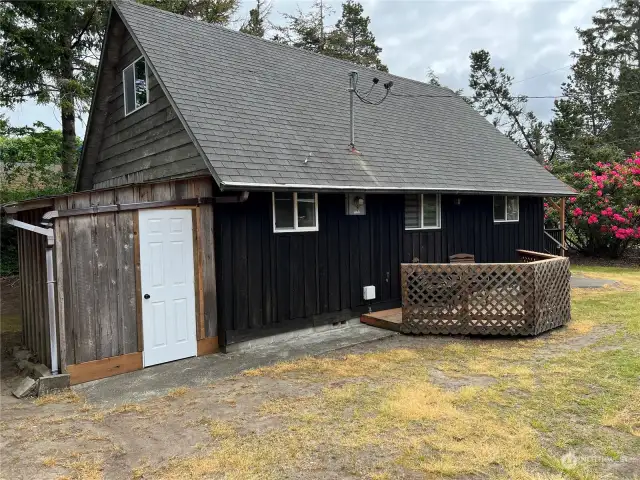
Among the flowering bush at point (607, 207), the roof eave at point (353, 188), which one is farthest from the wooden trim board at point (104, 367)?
the flowering bush at point (607, 207)

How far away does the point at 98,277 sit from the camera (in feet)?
18.9

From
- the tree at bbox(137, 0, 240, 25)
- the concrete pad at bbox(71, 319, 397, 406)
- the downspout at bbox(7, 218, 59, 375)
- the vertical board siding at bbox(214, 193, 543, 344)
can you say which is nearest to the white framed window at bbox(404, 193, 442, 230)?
the vertical board siding at bbox(214, 193, 543, 344)

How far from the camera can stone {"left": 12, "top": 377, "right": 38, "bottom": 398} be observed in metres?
5.23

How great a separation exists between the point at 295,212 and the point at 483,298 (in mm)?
3451

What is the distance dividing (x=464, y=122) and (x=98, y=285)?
12085 mm

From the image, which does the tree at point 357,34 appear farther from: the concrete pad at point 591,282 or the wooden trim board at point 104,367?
the wooden trim board at point 104,367

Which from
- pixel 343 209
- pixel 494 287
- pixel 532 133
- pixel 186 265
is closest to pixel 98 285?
pixel 186 265

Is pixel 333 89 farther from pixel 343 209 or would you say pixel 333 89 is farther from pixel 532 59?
pixel 532 59

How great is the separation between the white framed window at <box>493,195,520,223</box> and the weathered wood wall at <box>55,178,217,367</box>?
8.86 meters

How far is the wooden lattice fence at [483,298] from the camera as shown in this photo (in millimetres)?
7324

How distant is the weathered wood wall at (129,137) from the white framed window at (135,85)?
152 millimetres

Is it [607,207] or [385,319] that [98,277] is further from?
[607,207]

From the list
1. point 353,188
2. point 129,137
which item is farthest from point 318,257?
point 129,137

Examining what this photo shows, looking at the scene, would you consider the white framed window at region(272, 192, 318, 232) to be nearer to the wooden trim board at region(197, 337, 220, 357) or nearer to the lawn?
the wooden trim board at region(197, 337, 220, 357)
